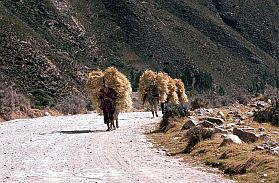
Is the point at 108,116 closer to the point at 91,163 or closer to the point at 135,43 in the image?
the point at 91,163

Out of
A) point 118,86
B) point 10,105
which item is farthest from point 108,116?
point 10,105

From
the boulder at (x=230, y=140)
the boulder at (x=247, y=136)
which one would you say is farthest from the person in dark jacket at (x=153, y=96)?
the boulder at (x=230, y=140)

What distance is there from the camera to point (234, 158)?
15.8 m

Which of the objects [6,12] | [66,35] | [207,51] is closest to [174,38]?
[207,51]

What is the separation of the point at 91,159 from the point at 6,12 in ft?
294

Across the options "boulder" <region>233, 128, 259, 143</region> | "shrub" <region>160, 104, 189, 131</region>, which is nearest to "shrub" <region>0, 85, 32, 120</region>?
"shrub" <region>160, 104, 189, 131</region>

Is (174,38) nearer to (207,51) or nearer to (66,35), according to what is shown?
(207,51)

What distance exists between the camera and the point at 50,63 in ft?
291

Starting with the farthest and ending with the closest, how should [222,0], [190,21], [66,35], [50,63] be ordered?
[222,0]
[190,21]
[66,35]
[50,63]

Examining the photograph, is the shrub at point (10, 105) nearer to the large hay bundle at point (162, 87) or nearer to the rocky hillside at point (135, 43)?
the large hay bundle at point (162, 87)

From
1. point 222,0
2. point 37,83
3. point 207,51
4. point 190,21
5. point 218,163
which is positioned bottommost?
point 218,163

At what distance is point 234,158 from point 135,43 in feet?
386

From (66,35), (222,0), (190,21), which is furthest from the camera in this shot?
(222,0)

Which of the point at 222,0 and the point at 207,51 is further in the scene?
the point at 222,0
